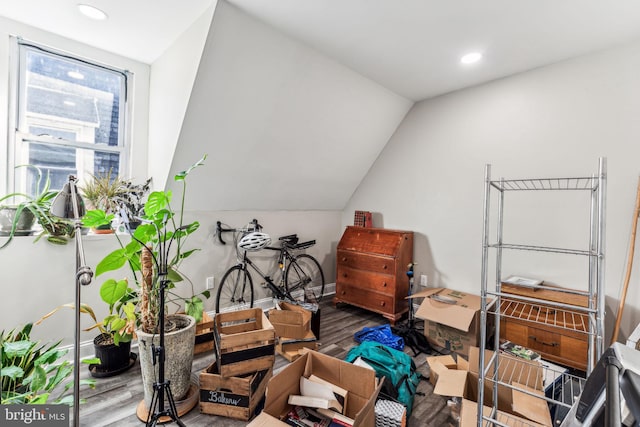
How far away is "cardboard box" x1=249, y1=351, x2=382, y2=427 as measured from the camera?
5.20 ft

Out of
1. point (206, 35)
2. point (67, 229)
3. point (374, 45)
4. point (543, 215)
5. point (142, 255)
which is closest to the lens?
point (142, 255)

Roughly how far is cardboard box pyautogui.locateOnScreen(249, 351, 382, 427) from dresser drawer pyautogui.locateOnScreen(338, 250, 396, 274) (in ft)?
5.48

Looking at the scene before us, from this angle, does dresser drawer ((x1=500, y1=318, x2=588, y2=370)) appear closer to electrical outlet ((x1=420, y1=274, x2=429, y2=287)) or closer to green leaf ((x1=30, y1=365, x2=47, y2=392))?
electrical outlet ((x1=420, y1=274, x2=429, y2=287))

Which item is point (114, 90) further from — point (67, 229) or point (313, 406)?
point (313, 406)

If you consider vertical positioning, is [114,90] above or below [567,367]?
above

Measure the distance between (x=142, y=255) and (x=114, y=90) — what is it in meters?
1.93

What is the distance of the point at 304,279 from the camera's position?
397cm

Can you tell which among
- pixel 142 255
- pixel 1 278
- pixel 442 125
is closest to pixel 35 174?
pixel 1 278

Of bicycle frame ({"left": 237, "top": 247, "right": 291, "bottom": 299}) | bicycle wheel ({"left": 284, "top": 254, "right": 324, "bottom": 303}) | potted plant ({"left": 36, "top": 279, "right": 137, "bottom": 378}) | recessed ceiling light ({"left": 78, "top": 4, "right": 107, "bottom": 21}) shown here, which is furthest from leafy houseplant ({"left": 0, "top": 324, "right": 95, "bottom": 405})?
bicycle wheel ({"left": 284, "top": 254, "right": 324, "bottom": 303})

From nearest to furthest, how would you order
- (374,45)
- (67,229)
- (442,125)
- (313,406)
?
(313,406)
(67,229)
(374,45)
(442,125)

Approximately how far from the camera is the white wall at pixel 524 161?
239 centimetres

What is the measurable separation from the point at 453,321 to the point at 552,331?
0.70 m

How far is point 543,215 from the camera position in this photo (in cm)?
276

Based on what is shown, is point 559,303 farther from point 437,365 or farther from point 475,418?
point 437,365
